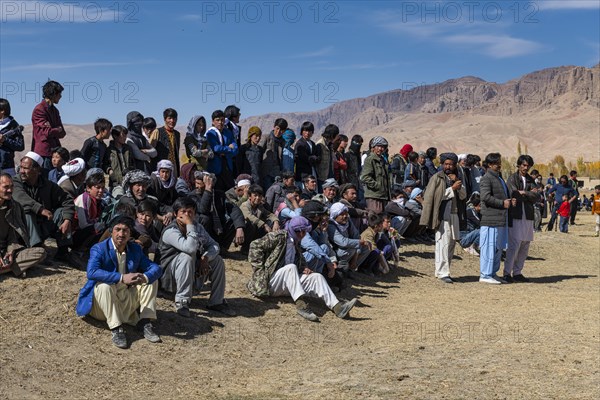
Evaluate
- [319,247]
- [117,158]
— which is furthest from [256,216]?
[117,158]

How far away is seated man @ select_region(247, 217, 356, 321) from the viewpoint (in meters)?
9.57

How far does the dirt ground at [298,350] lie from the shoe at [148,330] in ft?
0.26

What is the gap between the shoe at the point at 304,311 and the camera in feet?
30.5

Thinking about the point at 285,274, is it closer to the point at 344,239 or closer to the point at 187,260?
the point at 187,260

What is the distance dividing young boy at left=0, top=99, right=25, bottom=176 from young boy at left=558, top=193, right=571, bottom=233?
17.1 m

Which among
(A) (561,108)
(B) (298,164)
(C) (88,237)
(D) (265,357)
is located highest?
(A) (561,108)

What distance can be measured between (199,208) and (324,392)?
4530mm

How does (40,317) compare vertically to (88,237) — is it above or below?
below

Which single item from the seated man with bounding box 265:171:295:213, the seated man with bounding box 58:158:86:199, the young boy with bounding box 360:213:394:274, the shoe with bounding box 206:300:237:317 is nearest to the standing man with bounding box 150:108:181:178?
the seated man with bounding box 265:171:295:213

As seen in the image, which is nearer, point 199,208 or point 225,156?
point 199,208

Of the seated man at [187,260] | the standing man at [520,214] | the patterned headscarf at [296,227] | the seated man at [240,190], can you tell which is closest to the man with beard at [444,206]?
the standing man at [520,214]

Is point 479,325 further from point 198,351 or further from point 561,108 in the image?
point 561,108

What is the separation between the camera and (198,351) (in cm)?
779

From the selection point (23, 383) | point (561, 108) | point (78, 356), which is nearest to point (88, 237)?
point (78, 356)
